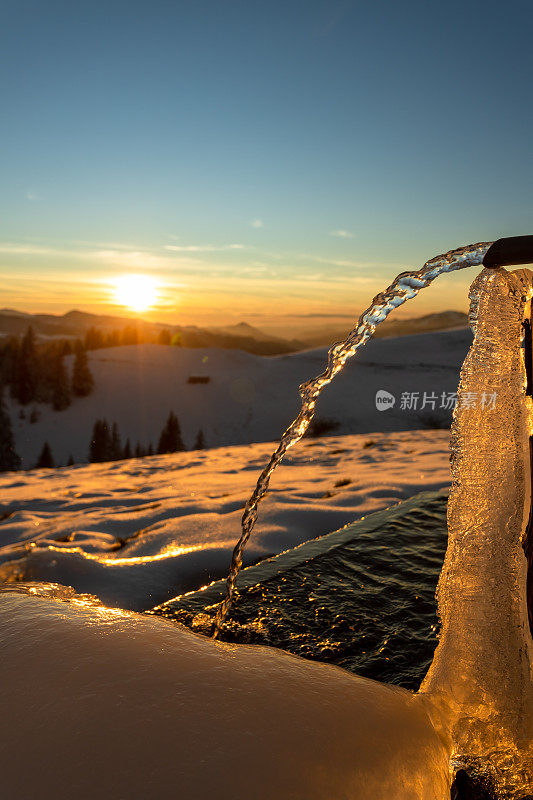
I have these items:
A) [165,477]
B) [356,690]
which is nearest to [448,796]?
[356,690]

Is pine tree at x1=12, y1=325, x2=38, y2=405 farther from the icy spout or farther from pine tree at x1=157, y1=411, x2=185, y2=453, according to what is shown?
the icy spout

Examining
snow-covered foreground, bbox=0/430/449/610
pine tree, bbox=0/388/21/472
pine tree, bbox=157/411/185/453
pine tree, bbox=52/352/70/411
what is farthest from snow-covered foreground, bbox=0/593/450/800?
pine tree, bbox=52/352/70/411

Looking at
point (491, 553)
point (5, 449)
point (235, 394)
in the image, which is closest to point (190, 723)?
point (491, 553)

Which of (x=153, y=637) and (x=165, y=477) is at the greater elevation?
(x=153, y=637)

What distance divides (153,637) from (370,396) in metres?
40.0

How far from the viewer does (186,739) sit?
3.59ft

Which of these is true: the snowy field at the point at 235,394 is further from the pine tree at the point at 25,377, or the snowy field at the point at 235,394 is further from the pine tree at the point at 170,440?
the pine tree at the point at 170,440

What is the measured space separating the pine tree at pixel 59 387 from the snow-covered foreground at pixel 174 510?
36879mm

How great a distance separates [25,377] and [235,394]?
17.6m

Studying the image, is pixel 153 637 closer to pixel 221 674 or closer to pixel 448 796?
pixel 221 674

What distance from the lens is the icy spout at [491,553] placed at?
1.47 metres

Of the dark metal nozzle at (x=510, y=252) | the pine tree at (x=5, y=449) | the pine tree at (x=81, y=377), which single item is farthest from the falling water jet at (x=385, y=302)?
the pine tree at (x=81, y=377)

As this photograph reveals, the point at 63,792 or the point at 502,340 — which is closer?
the point at 63,792

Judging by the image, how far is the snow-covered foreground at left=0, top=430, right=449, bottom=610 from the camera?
2.77 meters
